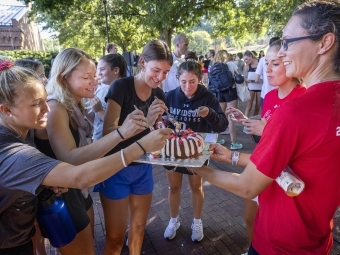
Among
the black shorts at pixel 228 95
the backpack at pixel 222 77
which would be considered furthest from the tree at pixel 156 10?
the black shorts at pixel 228 95

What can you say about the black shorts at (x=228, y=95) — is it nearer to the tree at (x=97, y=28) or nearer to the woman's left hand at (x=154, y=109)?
the woman's left hand at (x=154, y=109)

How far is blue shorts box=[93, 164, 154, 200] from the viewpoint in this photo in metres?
2.25

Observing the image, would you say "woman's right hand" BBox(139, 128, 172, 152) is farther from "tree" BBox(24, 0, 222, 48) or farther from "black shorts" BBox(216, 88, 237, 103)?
"tree" BBox(24, 0, 222, 48)

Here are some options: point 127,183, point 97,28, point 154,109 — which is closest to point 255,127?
point 154,109

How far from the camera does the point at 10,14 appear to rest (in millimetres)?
32531

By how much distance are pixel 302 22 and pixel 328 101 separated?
39cm

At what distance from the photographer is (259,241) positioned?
1.50 metres

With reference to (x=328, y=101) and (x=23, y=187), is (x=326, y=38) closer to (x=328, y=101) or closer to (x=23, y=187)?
(x=328, y=101)

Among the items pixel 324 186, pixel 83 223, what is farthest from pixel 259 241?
pixel 83 223

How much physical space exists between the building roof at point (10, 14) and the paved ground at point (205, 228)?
3453 cm

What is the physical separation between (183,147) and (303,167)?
1.08 meters

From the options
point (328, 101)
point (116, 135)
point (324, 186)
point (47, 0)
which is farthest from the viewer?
point (47, 0)

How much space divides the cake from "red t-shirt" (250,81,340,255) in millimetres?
749

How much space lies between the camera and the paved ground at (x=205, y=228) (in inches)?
117
